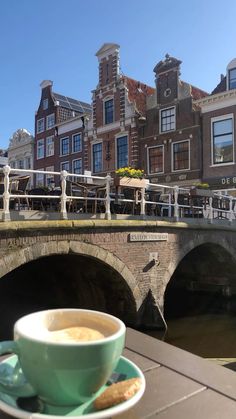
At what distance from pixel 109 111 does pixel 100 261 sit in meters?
17.1

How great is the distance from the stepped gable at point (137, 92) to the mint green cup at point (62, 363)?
22.3 metres

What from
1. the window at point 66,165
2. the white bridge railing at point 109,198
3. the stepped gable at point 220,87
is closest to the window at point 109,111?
the window at point 66,165

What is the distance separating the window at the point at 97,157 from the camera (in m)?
24.0

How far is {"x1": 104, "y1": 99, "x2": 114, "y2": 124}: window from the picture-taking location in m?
23.3

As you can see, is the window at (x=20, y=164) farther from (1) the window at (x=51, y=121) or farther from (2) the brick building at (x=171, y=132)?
(2) the brick building at (x=171, y=132)

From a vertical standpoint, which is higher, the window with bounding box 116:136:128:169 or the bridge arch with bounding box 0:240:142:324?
the window with bounding box 116:136:128:169

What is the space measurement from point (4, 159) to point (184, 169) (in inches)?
874

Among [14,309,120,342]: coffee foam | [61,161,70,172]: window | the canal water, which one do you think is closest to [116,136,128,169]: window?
[61,161,70,172]: window

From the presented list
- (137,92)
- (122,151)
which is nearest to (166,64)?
(137,92)

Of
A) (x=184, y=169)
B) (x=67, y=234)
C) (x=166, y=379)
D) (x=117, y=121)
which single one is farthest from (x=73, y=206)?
(x=117, y=121)

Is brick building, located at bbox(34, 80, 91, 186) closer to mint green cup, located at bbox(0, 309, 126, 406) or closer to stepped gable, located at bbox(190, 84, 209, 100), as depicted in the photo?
stepped gable, located at bbox(190, 84, 209, 100)

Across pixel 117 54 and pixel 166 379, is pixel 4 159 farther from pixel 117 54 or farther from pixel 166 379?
pixel 166 379

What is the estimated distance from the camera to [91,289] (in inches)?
383

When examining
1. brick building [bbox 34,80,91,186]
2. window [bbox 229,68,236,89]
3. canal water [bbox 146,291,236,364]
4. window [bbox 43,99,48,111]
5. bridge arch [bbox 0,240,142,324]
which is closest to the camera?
bridge arch [bbox 0,240,142,324]
